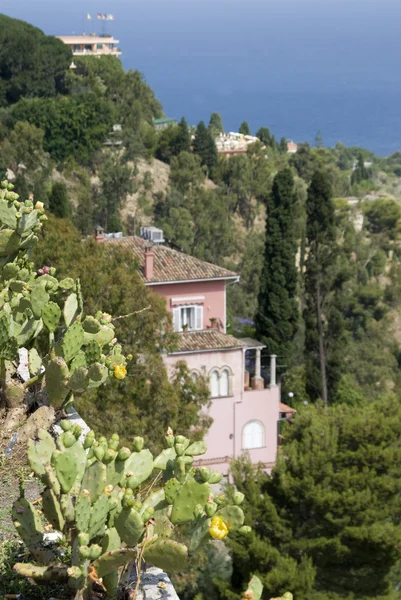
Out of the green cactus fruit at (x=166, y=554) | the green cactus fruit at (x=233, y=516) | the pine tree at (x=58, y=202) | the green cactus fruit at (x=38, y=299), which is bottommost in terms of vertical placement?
the green cactus fruit at (x=166, y=554)

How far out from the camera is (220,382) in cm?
2616

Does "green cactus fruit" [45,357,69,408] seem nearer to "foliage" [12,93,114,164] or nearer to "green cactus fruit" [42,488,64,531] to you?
"green cactus fruit" [42,488,64,531]

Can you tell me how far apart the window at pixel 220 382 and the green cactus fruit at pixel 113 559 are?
2229 centimetres

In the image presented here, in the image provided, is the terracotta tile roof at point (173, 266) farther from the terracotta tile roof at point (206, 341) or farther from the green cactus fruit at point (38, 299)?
the green cactus fruit at point (38, 299)

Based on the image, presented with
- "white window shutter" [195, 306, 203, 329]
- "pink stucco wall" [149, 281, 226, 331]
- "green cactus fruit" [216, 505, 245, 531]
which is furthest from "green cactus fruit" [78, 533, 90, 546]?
"white window shutter" [195, 306, 203, 329]

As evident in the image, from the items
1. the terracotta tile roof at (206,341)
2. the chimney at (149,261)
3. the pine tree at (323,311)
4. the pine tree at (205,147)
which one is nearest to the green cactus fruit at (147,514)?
the terracotta tile roof at (206,341)

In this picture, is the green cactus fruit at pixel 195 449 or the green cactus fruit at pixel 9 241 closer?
the green cactus fruit at pixel 195 449

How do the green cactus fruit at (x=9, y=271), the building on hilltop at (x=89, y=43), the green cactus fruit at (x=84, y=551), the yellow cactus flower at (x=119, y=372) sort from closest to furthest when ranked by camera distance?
the green cactus fruit at (x=84, y=551), the yellow cactus flower at (x=119, y=372), the green cactus fruit at (x=9, y=271), the building on hilltop at (x=89, y=43)

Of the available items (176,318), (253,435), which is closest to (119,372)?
(253,435)

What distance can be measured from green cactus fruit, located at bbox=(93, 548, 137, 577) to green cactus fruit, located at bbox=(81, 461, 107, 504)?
0.18m

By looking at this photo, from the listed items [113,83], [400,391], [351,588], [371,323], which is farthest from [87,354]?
[113,83]

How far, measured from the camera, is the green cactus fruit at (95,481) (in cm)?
344

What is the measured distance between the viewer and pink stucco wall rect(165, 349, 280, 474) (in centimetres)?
2572

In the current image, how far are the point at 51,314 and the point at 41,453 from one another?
1.80m
